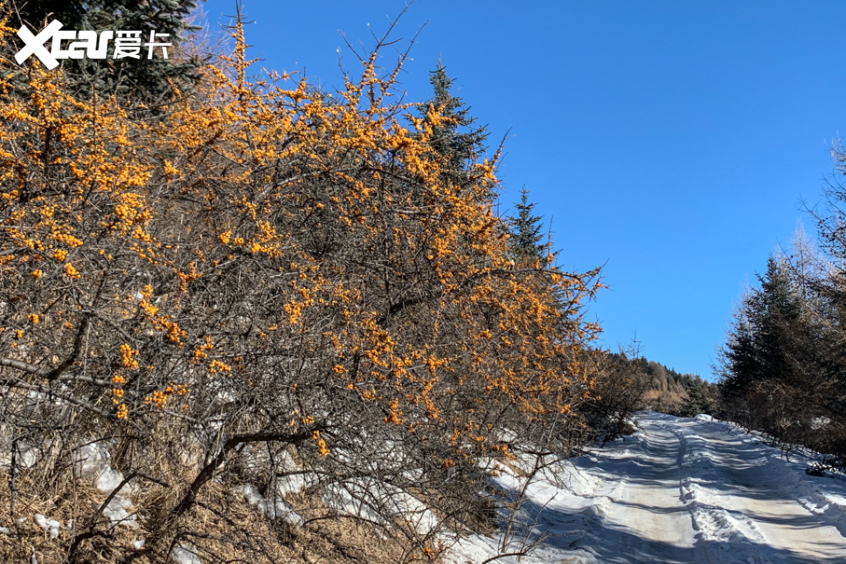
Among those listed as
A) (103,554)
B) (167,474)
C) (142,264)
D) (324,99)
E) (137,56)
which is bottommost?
(103,554)

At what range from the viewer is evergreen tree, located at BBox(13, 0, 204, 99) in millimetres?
7867

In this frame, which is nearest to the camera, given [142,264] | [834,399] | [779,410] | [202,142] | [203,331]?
[203,331]

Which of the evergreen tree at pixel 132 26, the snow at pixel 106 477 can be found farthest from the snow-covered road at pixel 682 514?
the evergreen tree at pixel 132 26

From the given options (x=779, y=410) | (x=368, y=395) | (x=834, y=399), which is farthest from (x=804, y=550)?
(x=779, y=410)

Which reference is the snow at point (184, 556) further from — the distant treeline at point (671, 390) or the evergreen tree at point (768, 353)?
the distant treeline at point (671, 390)

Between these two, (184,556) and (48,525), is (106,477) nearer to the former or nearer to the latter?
(48,525)

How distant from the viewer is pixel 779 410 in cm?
2200

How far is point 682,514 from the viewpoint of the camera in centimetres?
1121

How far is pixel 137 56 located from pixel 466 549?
27.3 ft

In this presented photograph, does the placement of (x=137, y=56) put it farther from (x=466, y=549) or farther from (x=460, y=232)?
(x=466, y=549)

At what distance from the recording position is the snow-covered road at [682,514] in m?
8.56

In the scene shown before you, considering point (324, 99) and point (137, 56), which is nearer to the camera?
point (324, 99)

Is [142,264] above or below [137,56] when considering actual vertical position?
below

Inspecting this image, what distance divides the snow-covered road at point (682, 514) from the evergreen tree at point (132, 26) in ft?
26.6
